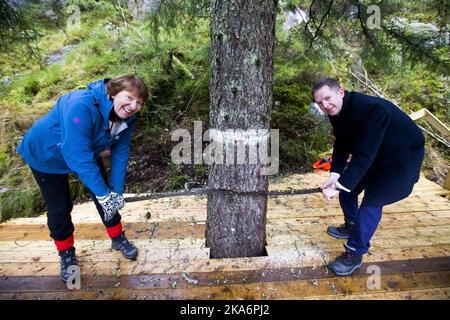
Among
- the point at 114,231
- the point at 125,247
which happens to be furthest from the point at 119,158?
the point at 125,247

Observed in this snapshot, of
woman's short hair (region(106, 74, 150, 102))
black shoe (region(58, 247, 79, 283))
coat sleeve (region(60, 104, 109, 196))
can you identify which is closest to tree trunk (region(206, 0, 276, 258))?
woman's short hair (region(106, 74, 150, 102))

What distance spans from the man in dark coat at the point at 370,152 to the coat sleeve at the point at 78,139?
1724mm

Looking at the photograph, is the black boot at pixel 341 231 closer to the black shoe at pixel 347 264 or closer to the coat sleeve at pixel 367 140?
the black shoe at pixel 347 264

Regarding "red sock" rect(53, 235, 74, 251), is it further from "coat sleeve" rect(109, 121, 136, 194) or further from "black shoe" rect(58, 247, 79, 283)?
"coat sleeve" rect(109, 121, 136, 194)

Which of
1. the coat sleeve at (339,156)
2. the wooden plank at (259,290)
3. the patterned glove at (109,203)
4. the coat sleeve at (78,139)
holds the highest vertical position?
the coat sleeve at (78,139)

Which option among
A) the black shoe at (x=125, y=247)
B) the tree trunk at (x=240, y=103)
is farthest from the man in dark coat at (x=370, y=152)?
the black shoe at (x=125, y=247)

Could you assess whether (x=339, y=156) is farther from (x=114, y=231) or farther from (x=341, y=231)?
(x=114, y=231)

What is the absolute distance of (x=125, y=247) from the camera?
2.58 meters

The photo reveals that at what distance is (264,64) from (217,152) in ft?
2.49

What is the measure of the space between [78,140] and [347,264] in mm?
2303

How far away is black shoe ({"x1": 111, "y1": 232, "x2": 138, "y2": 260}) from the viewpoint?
254cm

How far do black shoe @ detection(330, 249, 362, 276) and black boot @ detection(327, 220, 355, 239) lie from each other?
0.42 metres

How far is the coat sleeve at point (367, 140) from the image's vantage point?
6.89 feet
